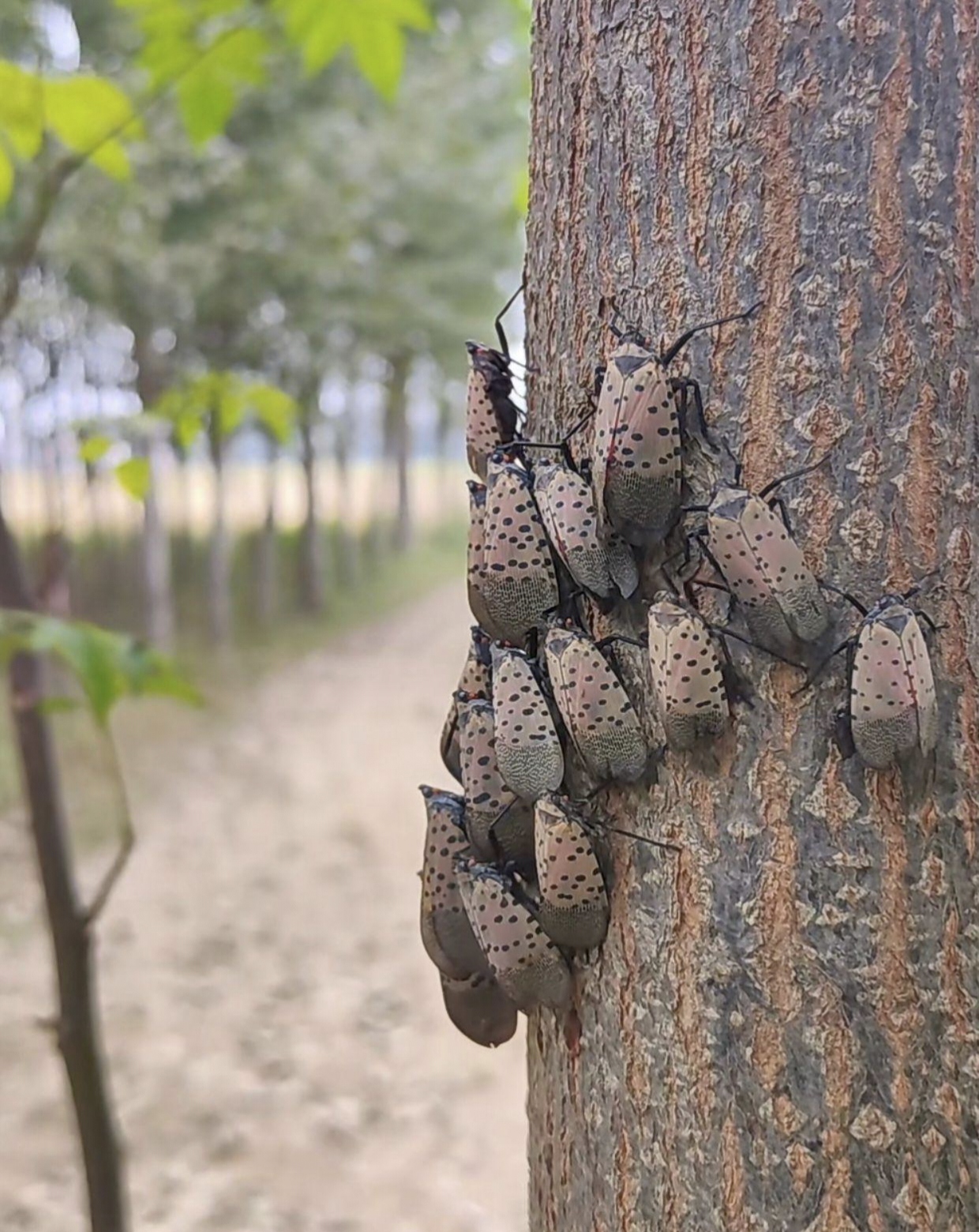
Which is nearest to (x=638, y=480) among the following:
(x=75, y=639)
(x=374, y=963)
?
(x=75, y=639)

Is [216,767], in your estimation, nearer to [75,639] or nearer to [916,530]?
[75,639]

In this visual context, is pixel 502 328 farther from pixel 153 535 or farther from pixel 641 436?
pixel 153 535

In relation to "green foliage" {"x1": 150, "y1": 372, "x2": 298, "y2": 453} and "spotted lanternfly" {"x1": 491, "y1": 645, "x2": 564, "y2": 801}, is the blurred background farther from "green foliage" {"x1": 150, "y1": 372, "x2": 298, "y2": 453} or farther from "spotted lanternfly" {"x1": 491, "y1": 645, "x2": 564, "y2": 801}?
"spotted lanternfly" {"x1": 491, "y1": 645, "x2": 564, "y2": 801}

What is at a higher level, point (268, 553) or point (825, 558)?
point (825, 558)

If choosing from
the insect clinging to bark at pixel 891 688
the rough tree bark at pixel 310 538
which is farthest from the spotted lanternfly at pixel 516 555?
the rough tree bark at pixel 310 538

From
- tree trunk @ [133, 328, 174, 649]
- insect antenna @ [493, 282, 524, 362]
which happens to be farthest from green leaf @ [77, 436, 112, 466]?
tree trunk @ [133, 328, 174, 649]

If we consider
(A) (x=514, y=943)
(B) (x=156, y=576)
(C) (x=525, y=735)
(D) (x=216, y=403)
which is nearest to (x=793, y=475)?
(C) (x=525, y=735)

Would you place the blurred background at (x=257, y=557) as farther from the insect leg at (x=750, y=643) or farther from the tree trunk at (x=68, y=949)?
the insect leg at (x=750, y=643)
